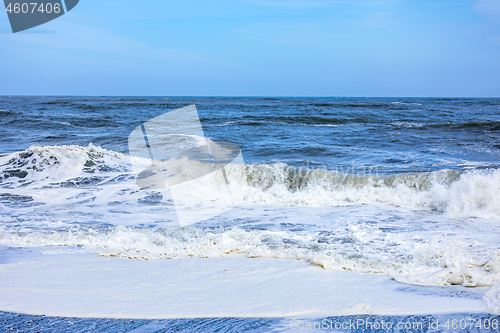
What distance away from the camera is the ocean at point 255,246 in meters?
2.71

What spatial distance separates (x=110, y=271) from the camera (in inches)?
139

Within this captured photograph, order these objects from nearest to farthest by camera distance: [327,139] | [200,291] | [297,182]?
[200,291] → [297,182] → [327,139]

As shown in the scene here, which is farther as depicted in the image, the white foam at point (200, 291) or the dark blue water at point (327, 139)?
the dark blue water at point (327, 139)

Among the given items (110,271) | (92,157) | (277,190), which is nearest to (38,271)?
(110,271)

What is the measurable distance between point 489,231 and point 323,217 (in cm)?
209

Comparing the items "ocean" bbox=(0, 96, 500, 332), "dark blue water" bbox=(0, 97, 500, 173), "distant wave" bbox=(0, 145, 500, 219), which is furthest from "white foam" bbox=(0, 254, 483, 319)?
"dark blue water" bbox=(0, 97, 500, 173)

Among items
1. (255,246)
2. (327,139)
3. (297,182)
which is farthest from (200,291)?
(327,139)

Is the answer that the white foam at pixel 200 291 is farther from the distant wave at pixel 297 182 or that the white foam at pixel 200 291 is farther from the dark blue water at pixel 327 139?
the dark blue water at pixel 327 139

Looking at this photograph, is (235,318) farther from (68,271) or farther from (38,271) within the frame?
(38,271)

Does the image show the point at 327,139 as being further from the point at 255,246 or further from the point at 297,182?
the point at 255,246

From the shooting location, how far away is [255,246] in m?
4.21

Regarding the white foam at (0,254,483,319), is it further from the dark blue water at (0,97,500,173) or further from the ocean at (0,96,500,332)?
the dark blue water at (0,97,500,173)

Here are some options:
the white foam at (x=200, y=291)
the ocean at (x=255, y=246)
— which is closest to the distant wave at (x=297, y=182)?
the ocean at (x=255, y=246)

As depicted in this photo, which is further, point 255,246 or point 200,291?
point 255,246
